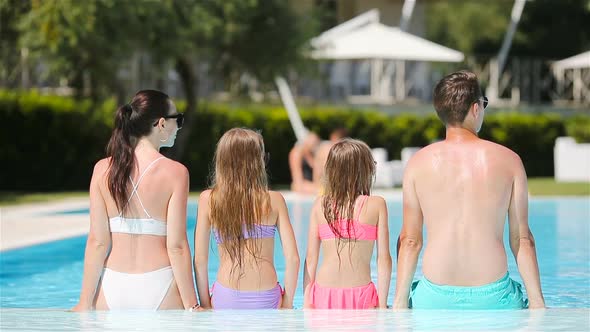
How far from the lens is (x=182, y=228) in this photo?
17.4 feet

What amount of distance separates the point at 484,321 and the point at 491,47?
40.9 metres

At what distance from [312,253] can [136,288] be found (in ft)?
3.18

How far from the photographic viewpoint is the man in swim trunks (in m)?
5.07

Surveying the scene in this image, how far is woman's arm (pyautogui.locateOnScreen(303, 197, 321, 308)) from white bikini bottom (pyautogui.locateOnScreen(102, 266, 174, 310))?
29.8 inches

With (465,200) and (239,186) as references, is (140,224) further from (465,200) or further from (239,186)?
(465,200)

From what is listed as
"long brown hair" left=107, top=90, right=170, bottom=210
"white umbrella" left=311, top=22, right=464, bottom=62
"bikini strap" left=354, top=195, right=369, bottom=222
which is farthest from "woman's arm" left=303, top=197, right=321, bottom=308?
"white umbrella" left=311, top=22, right=464, bottom=62

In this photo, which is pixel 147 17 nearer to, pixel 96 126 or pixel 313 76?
pixel 96 126

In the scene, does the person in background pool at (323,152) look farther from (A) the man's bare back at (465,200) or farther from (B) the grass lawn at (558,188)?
(A) the man's bare back at (465,200)

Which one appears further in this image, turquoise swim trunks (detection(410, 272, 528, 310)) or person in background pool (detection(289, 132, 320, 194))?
person in background pool (detection(289, 132, 320, 194))

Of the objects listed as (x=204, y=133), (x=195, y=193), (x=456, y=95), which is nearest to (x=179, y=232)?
(x=456, y=95)

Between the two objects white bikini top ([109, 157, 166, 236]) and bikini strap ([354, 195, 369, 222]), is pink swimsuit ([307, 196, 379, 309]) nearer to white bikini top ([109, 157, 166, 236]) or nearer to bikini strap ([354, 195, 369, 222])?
bikini strap ([354, 195, 369, 222])

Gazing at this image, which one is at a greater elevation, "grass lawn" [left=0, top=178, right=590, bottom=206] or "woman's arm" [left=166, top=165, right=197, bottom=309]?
"woman's arm" [left=166, top=165, right=197, bottom=309]

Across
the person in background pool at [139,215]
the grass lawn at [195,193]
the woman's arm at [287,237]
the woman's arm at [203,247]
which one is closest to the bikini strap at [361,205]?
A: the woman's arm at [287,237]

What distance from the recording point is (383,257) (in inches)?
223
